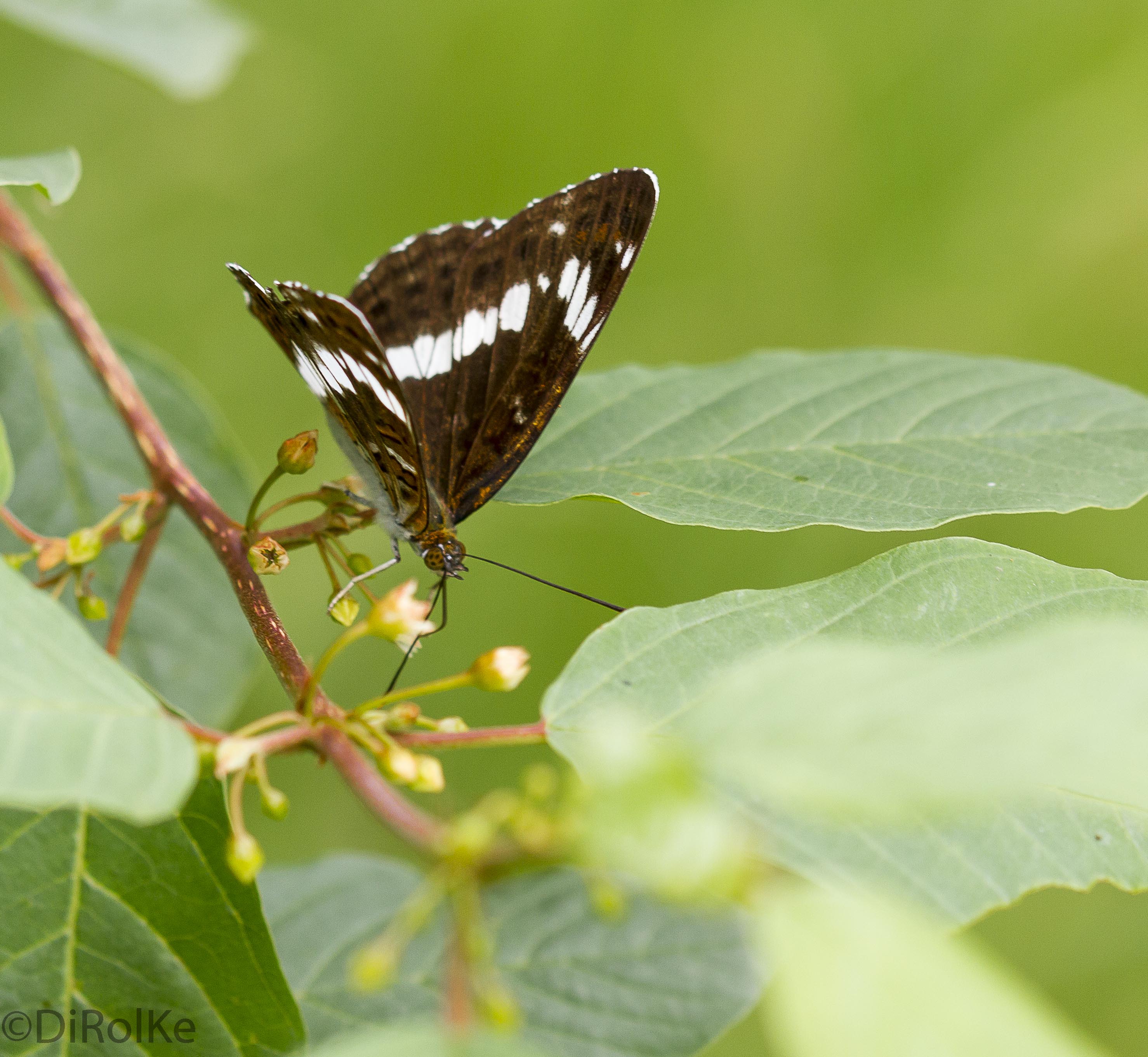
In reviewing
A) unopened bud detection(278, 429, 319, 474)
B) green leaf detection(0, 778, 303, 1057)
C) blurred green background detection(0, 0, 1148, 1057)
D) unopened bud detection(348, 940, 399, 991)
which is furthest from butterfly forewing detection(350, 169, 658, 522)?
blurred green background detection(0, 0, 1148, 1057)

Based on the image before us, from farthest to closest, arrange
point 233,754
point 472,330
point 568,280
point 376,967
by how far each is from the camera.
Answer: point 472,330 → point 568,280 → point 233,754 → point 376,967

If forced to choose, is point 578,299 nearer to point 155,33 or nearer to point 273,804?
point 273,804

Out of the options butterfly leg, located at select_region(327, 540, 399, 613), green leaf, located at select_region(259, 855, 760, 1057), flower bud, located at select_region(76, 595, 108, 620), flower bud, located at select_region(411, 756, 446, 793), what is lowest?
green leaf, located at select_region(259, 855, 760, 1057)

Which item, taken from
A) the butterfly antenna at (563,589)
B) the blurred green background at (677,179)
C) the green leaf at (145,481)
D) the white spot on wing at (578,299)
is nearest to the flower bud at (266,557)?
the butterfly antenna at (563,589)

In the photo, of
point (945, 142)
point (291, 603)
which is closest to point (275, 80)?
point (291, 603)

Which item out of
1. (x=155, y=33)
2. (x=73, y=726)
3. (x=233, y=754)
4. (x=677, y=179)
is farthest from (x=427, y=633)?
(x=677, y=179)

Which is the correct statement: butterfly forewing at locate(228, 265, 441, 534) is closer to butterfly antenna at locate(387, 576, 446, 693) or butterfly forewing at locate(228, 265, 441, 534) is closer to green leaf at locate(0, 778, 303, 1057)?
butterfly antenna at locate(387, 576, 446, 693)
